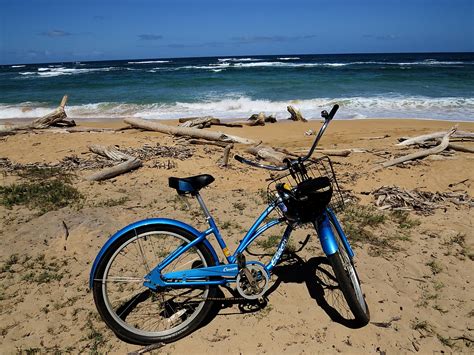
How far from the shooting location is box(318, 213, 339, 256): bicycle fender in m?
2.73

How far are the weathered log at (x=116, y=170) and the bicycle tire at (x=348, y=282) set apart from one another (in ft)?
14.8

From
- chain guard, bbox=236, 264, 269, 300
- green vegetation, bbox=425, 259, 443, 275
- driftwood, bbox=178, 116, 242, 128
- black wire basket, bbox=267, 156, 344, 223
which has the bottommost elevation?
driftwood, bbox=178, 116, 242, 128

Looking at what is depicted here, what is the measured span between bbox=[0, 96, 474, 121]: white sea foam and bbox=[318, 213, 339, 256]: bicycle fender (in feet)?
45.3

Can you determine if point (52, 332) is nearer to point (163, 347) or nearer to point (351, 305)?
point (163, 347)

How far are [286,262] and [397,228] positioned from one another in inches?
68.9

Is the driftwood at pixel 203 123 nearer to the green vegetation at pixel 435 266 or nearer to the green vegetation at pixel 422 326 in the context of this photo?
the green vegetation at pixel 435 266

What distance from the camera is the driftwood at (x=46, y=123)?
34.3 ft

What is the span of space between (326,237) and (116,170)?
4737 mm

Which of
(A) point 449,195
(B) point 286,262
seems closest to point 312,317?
(B) point 286,262

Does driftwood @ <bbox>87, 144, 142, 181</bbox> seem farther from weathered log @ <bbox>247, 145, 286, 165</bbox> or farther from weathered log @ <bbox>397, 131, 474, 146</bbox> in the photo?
weathered log @ <bbox>397, 131, 474, 146</bbox>

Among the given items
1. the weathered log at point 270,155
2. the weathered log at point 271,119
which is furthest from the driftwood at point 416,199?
the weathered log at point 271,119

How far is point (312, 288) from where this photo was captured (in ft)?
11.2

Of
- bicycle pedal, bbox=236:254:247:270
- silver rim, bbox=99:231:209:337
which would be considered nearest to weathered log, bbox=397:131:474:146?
bicycle pedal, bbox=236:254:247:270

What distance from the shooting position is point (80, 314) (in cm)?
308
